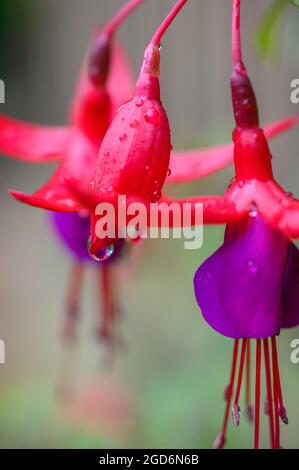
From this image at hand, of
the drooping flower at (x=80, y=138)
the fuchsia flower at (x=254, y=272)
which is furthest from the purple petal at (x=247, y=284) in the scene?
the drooping flower at (x=80, y=138)

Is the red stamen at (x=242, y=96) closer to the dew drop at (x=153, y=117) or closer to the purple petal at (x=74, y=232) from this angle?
the dew drop at (x=153, y=117)

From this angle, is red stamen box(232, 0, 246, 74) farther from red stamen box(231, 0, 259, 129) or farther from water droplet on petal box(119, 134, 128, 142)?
water droplet on petal box(119, 134, 128, 142)

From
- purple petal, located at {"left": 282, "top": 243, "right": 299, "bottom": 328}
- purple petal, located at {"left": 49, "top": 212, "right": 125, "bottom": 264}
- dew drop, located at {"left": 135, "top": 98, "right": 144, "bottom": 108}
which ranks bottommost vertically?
purple petal, located at {"left": 282, "top": 243, "right": 299, "bottom": 328}

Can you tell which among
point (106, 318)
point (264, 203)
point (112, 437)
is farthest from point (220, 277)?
point (112, 437)

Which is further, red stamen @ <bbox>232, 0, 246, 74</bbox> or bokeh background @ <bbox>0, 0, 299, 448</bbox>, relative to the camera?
bokeh background @ <bbox>0, 0, 299, 448</bbox>

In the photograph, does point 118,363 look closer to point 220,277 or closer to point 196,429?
point 196,429

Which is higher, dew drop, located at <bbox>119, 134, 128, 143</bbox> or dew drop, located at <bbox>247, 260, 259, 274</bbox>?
dew drop, located at <bbox>119, 134, 128, 143</bbox>

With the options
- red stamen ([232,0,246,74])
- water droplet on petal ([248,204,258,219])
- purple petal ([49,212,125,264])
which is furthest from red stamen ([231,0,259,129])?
purple petal ([49,212,125,264])
